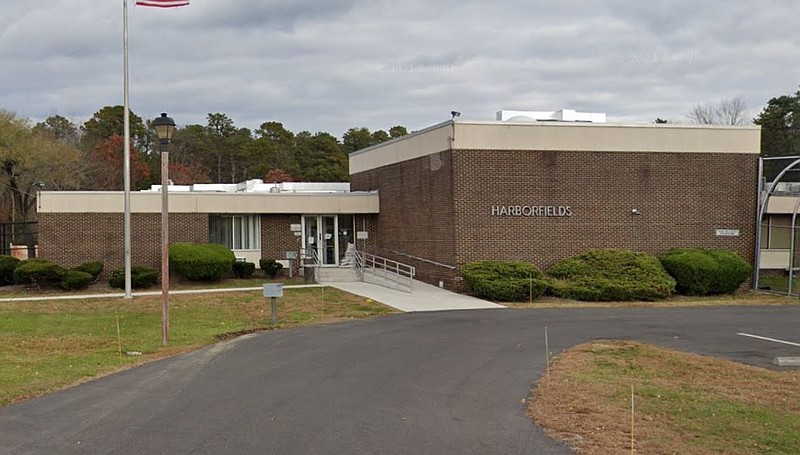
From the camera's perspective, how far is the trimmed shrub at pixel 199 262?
3256 cm

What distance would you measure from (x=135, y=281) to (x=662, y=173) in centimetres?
2023

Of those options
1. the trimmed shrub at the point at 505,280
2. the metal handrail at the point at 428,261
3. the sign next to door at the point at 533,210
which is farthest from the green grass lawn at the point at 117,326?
the sign next to door at the point at 533,210

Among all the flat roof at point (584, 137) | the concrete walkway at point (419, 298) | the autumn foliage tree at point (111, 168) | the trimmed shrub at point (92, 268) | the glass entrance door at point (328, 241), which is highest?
the autumn foliage tree at point (111, 168)

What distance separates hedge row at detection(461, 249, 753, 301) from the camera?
2806 centimetres

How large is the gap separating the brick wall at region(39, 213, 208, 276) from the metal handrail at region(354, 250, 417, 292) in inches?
331

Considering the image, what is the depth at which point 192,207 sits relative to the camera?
35.2 meters

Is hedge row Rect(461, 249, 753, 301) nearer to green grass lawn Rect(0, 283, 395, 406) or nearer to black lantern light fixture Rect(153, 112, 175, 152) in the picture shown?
green grass lawn Rect(0, 283, 395, 406)

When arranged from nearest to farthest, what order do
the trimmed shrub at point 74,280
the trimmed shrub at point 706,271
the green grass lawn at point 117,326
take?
the green grass lawn at point 117,326 < the trimmed shrub at point 706,271 < the trimmed shrub at point 74,280

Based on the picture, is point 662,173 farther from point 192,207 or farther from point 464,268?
point 192,207

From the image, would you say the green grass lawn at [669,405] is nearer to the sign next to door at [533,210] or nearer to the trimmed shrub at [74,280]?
the sign next to door at [533,210]

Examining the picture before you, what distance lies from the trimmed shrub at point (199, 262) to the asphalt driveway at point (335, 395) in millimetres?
14158

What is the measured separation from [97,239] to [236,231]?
19.0ft

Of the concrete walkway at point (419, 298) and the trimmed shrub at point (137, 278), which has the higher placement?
the trimmed shrub at point (137, 278)

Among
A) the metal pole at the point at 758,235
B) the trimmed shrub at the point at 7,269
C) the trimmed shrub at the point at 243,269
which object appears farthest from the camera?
the trimmed shrub at the point at 243,269
